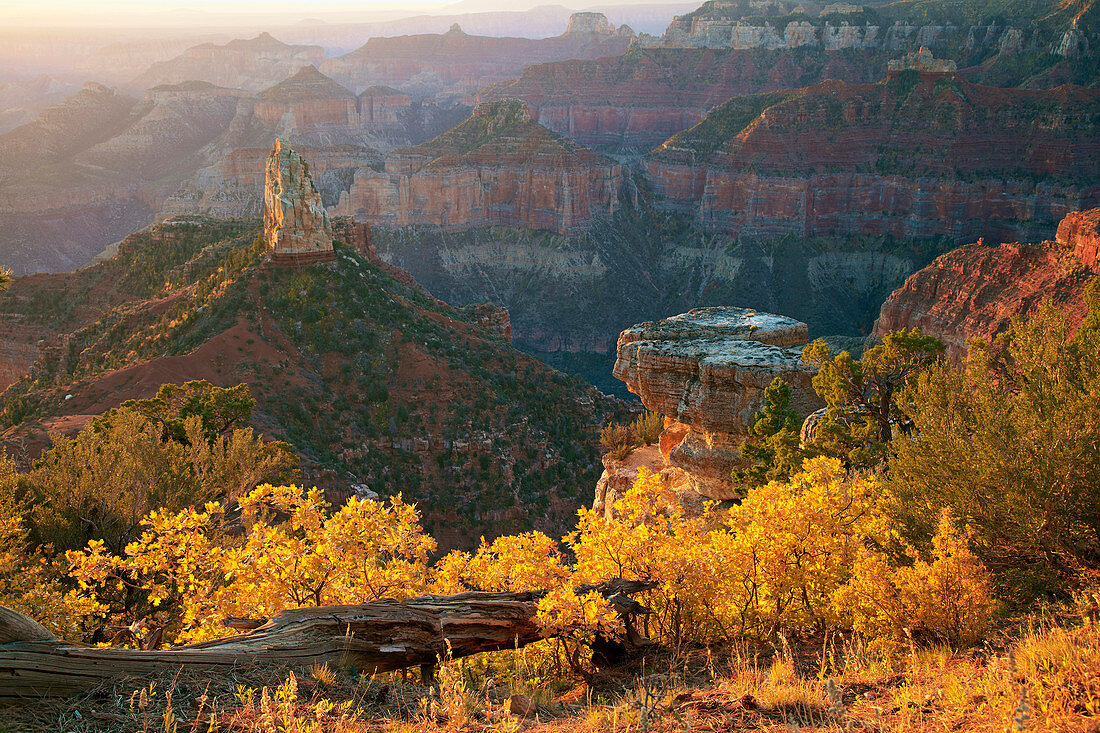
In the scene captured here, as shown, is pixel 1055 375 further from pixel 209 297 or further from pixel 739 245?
pixel 739 245

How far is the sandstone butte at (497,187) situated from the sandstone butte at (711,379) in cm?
7612

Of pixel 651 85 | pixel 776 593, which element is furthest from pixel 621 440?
pixel 651 85

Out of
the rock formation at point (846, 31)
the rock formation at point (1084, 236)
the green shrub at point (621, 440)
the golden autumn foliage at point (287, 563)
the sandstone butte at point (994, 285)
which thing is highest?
the rock formation at point (846, 31)

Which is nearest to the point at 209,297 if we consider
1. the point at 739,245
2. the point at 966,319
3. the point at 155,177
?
the point at 966,319

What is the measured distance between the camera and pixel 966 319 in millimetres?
49469

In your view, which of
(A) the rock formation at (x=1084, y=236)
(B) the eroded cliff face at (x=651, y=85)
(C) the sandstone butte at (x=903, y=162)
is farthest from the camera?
(B) the eroded cliff face at (x=651, y=85)

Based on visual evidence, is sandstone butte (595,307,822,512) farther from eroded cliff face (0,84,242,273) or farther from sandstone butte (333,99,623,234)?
eroded cliff face (0,84,242,273)

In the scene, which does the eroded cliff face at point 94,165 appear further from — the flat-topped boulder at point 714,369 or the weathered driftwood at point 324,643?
the weathered driftwood at point 324,643

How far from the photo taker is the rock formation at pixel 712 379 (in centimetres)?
2195

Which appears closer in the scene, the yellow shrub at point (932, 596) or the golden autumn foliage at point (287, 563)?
the yellow shrub at point (932, 596)

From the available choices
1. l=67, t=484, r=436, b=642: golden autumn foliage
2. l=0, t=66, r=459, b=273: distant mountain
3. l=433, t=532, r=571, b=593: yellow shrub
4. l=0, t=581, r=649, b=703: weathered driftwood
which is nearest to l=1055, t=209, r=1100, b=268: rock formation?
l=433, t=532, r=571, b=593: yellow shrub

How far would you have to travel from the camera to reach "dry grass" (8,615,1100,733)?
257 inches

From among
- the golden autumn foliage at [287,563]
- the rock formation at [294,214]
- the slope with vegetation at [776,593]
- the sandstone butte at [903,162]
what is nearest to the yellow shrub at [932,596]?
the slope with vegetation at [776,593]

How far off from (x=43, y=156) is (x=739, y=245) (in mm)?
117938
